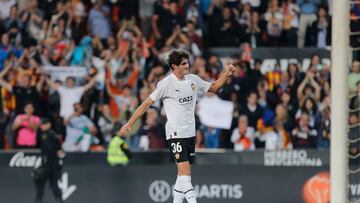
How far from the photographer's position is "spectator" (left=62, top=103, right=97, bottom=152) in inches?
713

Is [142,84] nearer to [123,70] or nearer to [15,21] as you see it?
[123,70]

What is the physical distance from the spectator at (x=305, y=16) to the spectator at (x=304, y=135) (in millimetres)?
3162

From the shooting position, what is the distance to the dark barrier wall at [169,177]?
54.1ft

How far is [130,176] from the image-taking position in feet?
55.0

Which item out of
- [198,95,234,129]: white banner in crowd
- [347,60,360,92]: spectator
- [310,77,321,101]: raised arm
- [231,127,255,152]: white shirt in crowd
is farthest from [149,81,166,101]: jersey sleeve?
[310,77,321,101]: raised arm

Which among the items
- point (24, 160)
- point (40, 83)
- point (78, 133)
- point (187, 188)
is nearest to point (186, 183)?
point (187, 188)

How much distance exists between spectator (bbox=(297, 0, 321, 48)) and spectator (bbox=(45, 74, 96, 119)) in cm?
457

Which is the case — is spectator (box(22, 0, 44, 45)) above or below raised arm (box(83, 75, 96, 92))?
above

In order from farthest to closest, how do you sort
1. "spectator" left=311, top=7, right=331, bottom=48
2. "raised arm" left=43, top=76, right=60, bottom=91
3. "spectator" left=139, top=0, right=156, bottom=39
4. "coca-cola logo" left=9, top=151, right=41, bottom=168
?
"spectator" left=139, top=0, right=156, bottom=39 < "spectator" left=311, top=7, right=331, bottom=48 < "raised arm" left=43, top=76, right=60, bottom=91 < "coca-cola logo" left=9, top=151, right=41, bottom=168

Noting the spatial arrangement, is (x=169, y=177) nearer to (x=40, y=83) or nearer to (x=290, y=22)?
(x=40, y=83)

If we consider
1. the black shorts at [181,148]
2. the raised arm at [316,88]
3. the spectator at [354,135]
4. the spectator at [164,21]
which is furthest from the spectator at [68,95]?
the black shorts at [181,148]

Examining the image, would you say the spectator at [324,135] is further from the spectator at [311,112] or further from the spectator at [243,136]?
the spectator at [243,136]

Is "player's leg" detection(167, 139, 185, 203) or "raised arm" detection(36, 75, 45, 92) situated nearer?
"player's leg" detection(167, 139, 185, 203)

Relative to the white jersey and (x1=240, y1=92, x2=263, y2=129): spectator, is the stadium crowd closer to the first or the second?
(x1=240, y1=92, x2=263, y2=129): spectator
